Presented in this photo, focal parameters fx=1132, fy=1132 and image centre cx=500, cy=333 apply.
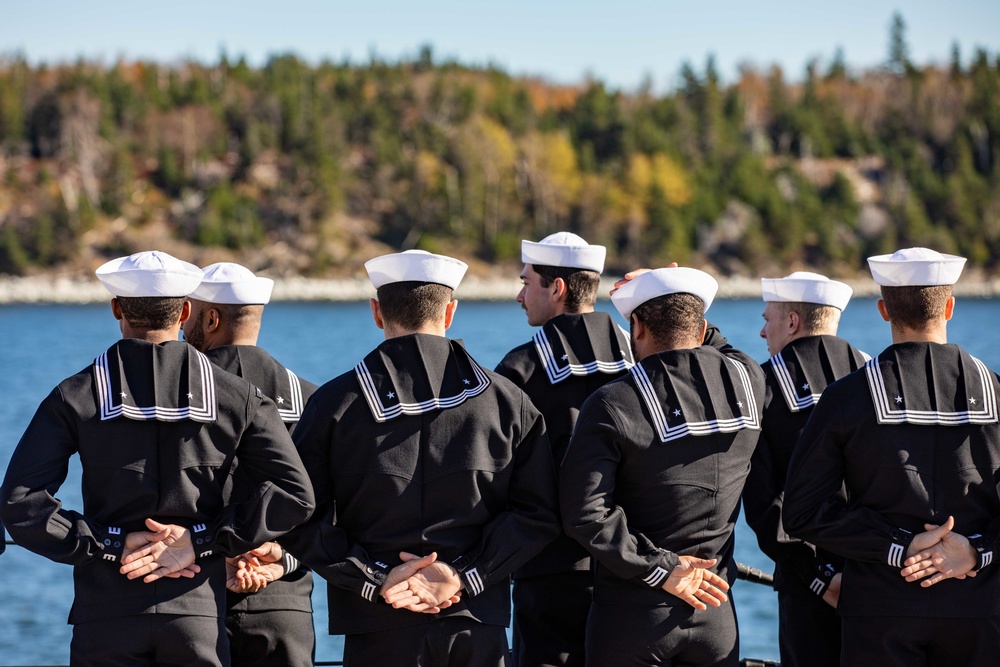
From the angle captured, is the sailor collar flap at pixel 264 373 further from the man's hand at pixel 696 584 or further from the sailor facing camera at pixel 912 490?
the sailor facing camera at pixel 912 490

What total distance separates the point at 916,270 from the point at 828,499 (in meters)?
0.72

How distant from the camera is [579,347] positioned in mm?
→ 4238

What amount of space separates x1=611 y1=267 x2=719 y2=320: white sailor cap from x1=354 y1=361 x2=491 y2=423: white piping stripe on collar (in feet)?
1.68

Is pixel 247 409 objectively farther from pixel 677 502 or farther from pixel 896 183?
pixel 896 183

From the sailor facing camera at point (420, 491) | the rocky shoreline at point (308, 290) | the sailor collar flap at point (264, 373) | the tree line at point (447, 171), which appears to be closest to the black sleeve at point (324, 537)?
the sailor facing camera at point (420, 491)

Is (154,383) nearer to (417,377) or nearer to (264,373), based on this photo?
(417,377)

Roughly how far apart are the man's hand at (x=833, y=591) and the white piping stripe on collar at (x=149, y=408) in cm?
200

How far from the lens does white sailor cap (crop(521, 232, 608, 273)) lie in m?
4.32

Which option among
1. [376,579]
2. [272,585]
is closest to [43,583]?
[272,585]

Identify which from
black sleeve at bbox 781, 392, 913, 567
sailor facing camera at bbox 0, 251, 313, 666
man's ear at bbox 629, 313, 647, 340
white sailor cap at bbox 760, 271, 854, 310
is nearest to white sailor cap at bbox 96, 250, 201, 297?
sailor facing camera at bbox 0, 251, 313, 666

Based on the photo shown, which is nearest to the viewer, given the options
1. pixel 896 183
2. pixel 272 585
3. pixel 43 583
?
pixel 272 585

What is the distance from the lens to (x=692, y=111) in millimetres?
113562

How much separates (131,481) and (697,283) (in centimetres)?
173

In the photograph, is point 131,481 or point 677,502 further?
point 677,502
